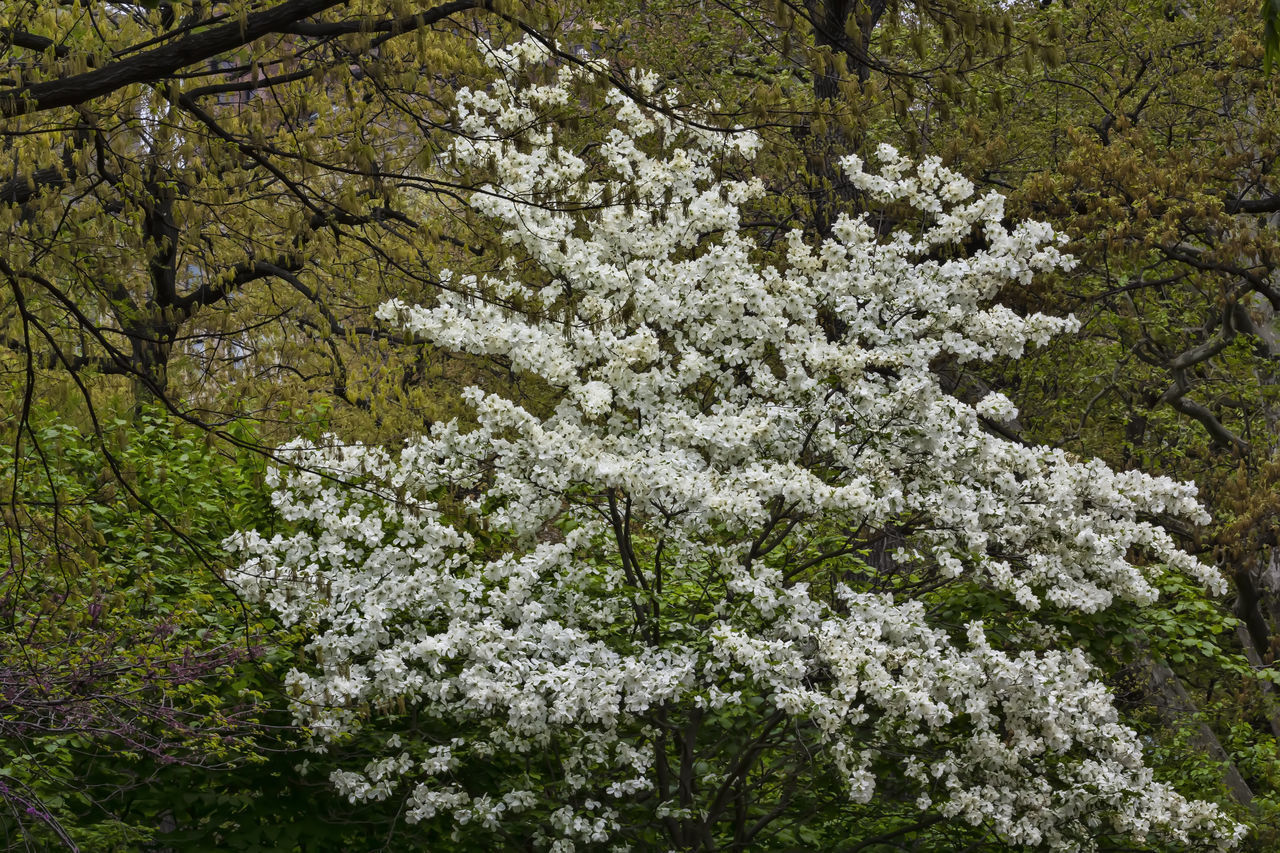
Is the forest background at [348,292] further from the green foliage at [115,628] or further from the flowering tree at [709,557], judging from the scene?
the flowering tree at [709,557]

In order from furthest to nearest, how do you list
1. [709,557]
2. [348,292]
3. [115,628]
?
[348,292]
[709,557]
[115,628]

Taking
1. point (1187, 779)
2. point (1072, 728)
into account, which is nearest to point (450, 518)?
point (1072, 728)

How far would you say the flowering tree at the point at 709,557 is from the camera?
6188mm

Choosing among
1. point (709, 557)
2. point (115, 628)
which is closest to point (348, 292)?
point (115, 628)

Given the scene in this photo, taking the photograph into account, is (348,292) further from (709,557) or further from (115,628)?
(709,557)

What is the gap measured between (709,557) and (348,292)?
9718 mm

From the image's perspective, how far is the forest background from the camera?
5.42 meters

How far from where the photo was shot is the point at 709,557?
6.71m

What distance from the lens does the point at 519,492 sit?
654 centimetres

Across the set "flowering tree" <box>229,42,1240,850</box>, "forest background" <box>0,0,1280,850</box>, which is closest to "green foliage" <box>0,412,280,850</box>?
"forest background" <box>0,0,1280,850</box>

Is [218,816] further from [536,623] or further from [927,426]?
[927,426]

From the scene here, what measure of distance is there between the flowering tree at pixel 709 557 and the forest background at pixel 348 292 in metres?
0.44

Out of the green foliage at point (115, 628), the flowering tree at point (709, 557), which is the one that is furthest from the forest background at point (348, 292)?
the flowering tree at point (709, 557)

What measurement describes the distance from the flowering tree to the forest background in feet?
1.44
